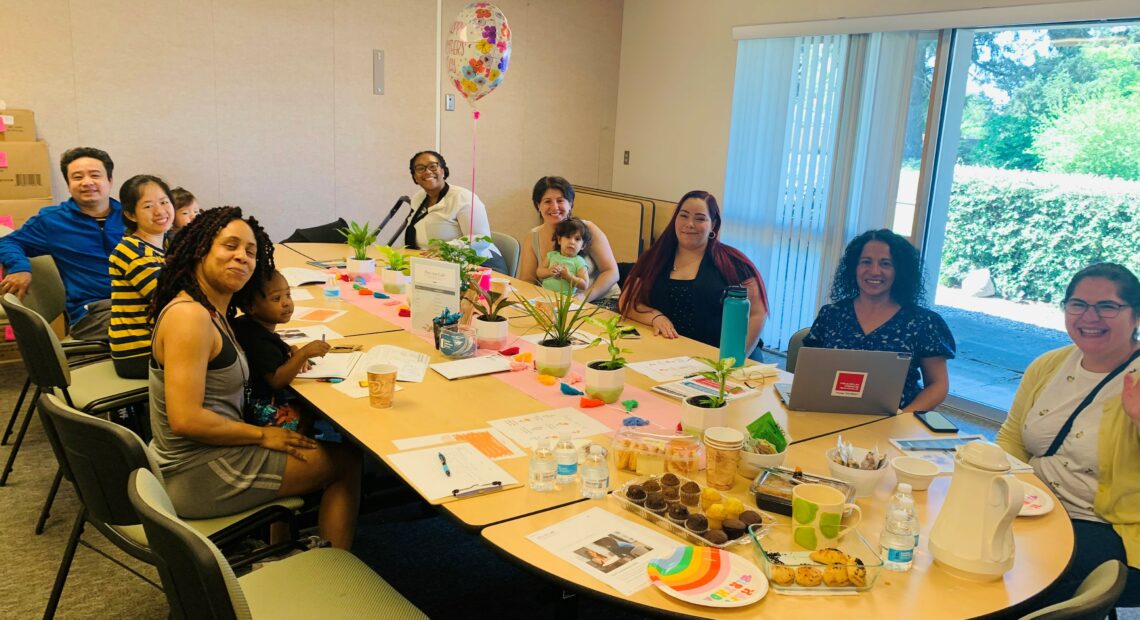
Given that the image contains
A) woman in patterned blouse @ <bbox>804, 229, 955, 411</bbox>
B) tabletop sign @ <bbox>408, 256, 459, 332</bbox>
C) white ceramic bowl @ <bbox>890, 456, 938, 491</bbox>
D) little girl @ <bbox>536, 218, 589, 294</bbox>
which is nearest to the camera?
white ceramic bowl @ <bbox>890, 456, 938, 491</bbox>

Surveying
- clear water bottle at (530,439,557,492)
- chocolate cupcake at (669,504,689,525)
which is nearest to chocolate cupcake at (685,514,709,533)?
chocolate cupcake at (669,504,689,525)

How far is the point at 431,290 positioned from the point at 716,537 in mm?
1710

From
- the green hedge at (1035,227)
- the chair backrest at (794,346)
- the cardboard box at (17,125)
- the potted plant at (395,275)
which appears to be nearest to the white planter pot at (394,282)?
the potted plant at (395,275)

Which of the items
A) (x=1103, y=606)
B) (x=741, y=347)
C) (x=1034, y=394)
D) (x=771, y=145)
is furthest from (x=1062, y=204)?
(x=1103, y=606)

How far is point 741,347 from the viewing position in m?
2.66

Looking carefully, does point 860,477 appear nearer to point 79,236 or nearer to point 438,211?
point 438,211

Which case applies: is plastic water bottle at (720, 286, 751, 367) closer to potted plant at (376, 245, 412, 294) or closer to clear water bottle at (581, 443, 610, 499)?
clear water bottle at (581, 443, 610, 499)

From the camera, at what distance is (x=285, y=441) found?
2260 millimetres

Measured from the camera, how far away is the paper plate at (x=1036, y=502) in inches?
70.3

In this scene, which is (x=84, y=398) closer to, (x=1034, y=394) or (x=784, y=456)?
(x=784, y=456)

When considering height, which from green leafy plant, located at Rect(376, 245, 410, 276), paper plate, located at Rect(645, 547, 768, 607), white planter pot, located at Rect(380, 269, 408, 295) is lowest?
→ paper plate, located at Rect(645, 547, 768, 607)

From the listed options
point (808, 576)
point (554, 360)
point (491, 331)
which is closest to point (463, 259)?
point (491, 331)

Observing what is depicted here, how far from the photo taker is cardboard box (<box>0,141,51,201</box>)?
443cm

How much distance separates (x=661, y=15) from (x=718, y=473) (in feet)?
17.9
